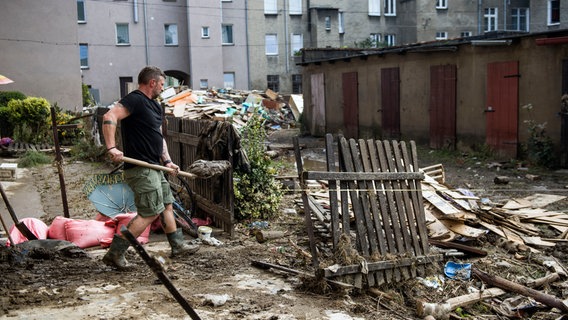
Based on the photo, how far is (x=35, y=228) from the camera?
707cm

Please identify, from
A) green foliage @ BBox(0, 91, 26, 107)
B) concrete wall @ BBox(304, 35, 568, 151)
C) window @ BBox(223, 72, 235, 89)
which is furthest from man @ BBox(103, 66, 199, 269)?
window @ BBox(223, 72, 235, 89)

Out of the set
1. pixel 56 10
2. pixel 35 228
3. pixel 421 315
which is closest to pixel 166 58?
pixel 56 10

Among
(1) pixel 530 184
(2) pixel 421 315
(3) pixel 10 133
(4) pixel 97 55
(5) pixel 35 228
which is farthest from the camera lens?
(4) pixel 97 55

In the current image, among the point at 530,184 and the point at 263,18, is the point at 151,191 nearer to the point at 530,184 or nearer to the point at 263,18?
the point at 530,184

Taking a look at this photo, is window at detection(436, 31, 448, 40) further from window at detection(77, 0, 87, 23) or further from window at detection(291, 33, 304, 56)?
window at detection(77, 0, 87, 23)

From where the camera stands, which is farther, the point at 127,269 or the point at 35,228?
the point at 35,228

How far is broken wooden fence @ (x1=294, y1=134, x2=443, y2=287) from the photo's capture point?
548cm

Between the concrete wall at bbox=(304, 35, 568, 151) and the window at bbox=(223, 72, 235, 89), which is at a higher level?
the window at bbox=(223, 72, 235, 89)

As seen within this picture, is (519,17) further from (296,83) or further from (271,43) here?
(271,43)

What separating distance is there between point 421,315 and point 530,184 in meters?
8.59

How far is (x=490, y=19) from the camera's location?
4606 cm

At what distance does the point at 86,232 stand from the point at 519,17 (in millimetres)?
45326

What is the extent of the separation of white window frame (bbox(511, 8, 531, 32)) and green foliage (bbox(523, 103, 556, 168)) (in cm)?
3318

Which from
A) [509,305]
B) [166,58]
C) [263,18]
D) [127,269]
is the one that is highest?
[263,18]
